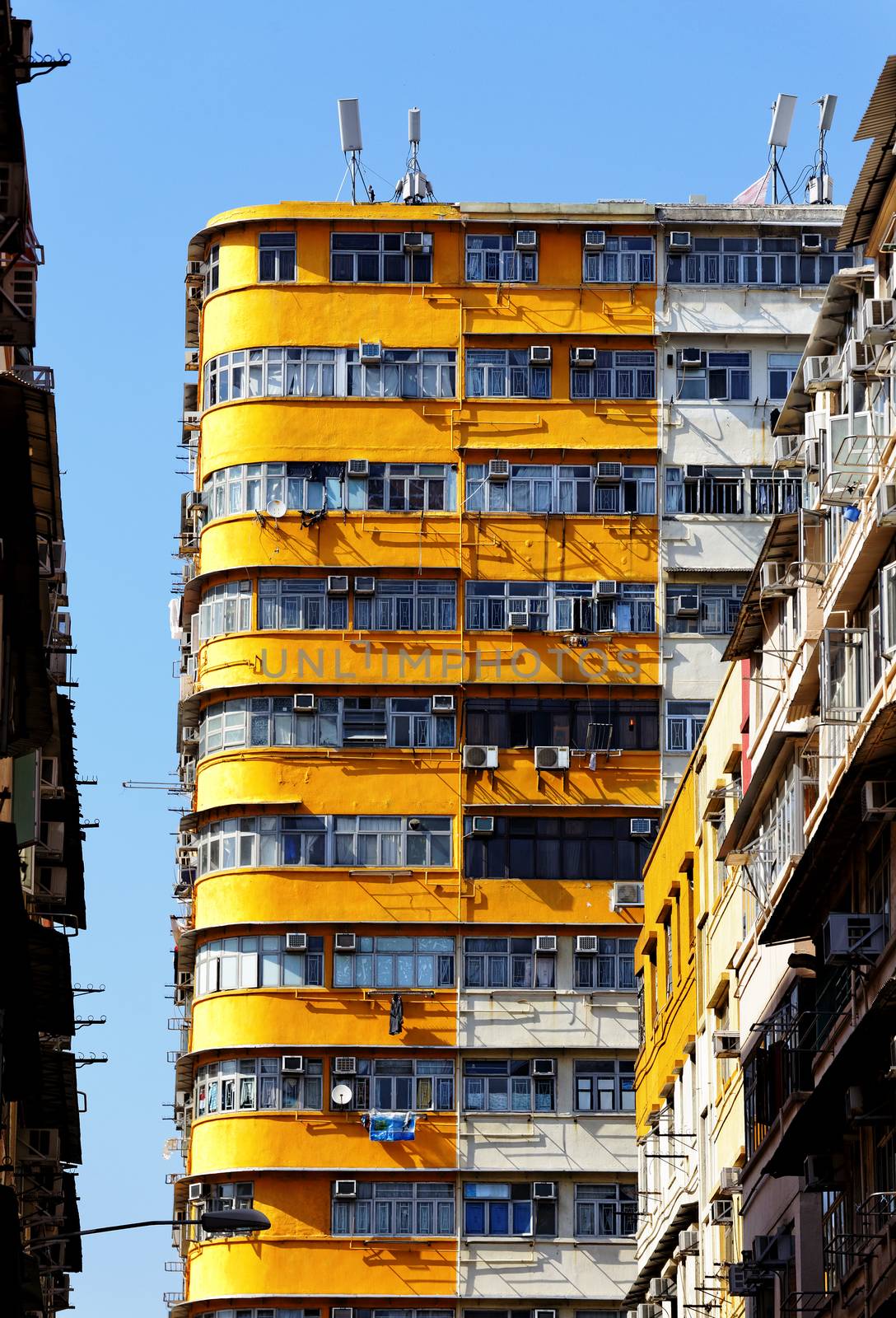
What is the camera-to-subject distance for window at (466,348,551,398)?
73375mm

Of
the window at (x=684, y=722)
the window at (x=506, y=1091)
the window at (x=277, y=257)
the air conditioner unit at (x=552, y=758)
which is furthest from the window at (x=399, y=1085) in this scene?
the window at (x=277, y=257)

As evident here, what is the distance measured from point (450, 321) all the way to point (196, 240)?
7.30 metres

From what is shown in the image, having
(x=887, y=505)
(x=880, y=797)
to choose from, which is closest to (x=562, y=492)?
(x=880, y=797)

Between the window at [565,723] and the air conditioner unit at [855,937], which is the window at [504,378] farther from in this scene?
the air conditioner unit at [855,937]

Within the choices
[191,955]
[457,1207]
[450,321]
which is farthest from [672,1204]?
[450,321]

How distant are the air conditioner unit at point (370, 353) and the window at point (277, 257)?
102 inches

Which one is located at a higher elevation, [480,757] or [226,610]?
[226,610]

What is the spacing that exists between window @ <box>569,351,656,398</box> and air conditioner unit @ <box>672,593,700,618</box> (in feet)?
16.8

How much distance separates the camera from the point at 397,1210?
68875 millimetres

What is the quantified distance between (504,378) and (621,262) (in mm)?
4111

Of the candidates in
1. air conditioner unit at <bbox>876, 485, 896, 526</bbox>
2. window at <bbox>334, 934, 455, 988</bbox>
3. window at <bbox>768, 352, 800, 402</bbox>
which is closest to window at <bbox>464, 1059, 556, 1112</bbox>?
window at <bbox>334, 934, 455, 988</bbox>

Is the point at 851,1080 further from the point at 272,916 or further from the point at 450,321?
the point at 450,321

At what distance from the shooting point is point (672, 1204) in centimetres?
5675

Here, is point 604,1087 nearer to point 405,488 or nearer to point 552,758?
point 552,758
